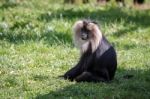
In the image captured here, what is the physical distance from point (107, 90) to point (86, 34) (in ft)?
3.29

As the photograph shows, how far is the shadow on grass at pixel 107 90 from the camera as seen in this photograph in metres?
8.08

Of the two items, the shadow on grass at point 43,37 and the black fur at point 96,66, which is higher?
the black fur at point 96,66

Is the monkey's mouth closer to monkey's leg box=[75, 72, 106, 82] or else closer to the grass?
monkey's leg box=[75, 72, 106, 82]

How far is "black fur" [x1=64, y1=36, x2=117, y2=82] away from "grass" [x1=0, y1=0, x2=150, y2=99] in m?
0.18

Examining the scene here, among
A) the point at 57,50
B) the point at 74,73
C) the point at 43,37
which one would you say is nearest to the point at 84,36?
the point at 74,73

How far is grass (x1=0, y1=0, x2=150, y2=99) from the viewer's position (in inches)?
331

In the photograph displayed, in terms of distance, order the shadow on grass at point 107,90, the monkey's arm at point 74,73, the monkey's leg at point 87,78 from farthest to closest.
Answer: the monkey's arm at point 74,73, the monkey's leg at point 87,78, the shadow on grass at point 107,90

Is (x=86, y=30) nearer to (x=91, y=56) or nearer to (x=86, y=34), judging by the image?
(x=86, y=34)

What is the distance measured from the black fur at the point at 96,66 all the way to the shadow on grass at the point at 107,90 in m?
0.19

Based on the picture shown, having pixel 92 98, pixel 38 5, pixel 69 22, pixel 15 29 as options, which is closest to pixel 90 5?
pixel 38 5

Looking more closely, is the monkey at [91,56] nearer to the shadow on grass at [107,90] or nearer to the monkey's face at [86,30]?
the monkey's face at [86,30]

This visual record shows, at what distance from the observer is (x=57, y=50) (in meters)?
11.6

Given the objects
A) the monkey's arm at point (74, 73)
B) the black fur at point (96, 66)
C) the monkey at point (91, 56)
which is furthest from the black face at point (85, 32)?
the monkey's arm at point (74, 73)

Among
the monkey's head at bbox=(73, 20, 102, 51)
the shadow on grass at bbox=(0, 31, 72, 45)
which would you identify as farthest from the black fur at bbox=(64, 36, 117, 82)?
the shadow on grass at bbox=(0, 31, 72, 45)
